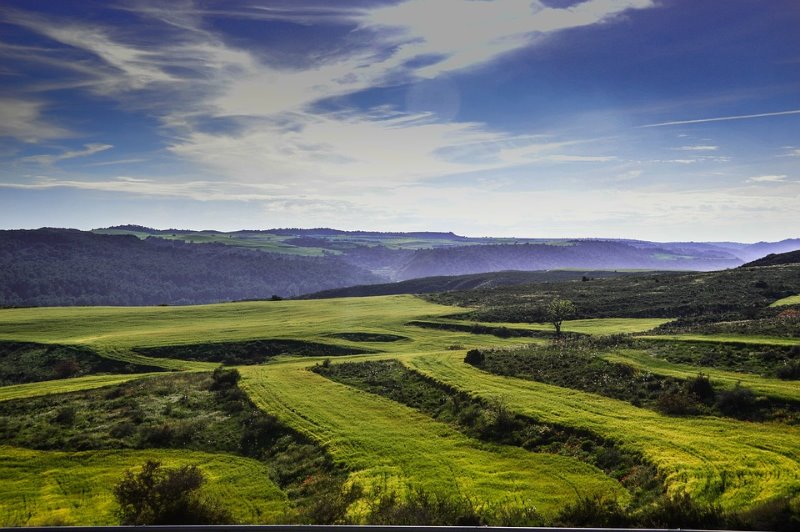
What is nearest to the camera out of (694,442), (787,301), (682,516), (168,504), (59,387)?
(682,516)

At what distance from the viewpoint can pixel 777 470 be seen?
2041 cm

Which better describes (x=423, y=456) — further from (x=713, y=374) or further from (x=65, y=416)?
(x=65, y=416)

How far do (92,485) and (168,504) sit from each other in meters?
9.90

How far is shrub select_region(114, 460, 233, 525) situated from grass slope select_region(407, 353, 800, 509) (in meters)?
17.7

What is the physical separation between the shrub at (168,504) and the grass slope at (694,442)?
58.2ft

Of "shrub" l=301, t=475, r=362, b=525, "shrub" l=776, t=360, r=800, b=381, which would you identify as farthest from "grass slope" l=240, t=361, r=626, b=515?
"shrub" l=776, t=360, r=800, b=381

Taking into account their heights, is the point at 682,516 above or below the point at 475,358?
above

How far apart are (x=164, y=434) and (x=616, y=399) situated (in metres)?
29.6

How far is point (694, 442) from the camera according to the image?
24.6 m

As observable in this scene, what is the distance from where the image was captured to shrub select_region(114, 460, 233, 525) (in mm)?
19234

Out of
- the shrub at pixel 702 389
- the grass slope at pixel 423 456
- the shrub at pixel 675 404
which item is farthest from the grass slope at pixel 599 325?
the grass slope at pixel 423 456

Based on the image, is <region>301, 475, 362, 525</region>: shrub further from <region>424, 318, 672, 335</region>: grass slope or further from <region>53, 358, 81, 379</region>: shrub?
<region>424, 318, 672, 335</region>: grass slope

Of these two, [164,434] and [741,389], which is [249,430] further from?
[741,389]

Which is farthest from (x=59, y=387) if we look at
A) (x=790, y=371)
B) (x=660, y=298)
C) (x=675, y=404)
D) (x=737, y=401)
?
(x=660, y=298)
